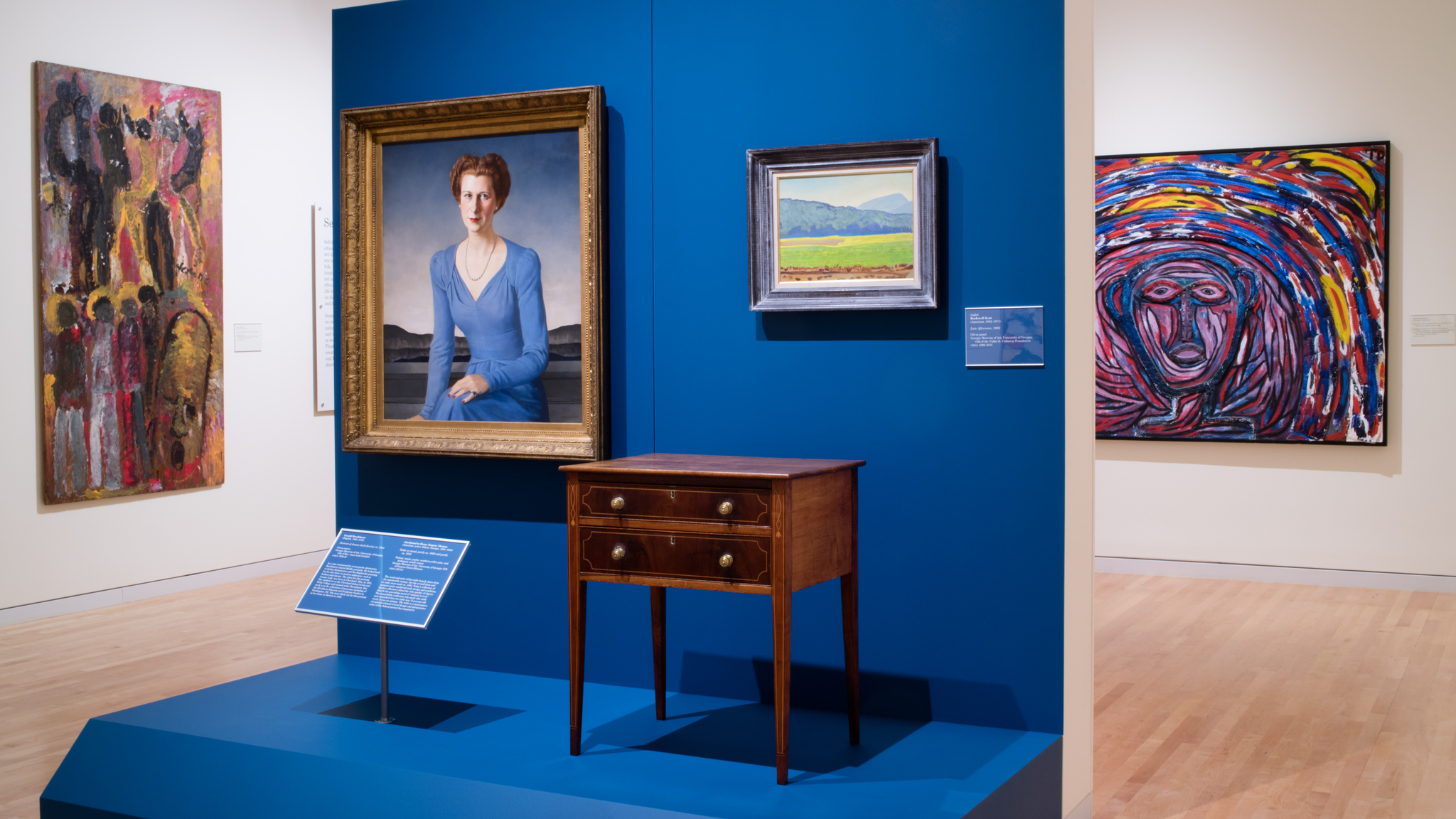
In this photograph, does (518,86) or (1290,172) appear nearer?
(518,86)

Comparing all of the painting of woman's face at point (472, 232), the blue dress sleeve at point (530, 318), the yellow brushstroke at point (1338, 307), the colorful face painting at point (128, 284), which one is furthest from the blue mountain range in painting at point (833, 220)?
the yellow brushstroke at point (1338, 307)

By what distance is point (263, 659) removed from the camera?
5398 millimetres

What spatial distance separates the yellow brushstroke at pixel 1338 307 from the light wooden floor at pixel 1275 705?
1628mm

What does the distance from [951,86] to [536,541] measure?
7.09 ft

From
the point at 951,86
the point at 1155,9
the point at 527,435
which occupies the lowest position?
the point at 527,435

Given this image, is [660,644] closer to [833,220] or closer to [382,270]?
[833,220]

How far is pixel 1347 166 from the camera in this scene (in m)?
7.32

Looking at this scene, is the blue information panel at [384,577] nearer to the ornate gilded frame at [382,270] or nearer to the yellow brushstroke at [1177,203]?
the ornate gilded frame at [382,270]

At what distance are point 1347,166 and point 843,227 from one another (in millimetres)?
5148

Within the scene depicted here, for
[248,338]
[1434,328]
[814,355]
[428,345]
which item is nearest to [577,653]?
[814,355]

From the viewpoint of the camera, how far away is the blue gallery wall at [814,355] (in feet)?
11.6

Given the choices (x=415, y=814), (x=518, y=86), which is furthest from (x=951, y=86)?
(x=415, y=814)

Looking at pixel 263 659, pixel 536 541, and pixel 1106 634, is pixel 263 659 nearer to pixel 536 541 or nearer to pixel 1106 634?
pixel 536 541

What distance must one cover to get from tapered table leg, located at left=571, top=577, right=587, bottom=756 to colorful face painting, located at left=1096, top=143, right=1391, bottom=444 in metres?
5.63
